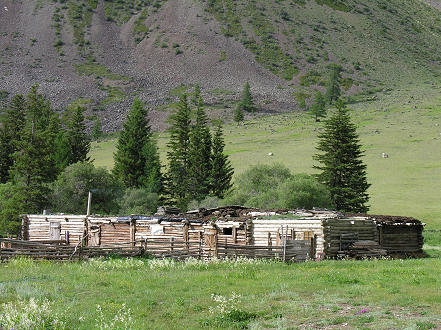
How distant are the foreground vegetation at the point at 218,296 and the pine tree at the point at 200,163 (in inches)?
1770

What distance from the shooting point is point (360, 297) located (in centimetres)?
1541

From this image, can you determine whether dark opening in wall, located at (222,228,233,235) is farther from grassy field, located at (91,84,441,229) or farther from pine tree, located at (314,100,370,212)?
pine tree, located at (314,100,370,212)

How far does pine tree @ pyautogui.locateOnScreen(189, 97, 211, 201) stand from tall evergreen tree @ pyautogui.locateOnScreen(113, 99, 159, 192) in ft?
15.4

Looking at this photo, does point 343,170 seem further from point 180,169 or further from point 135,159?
point 135,159

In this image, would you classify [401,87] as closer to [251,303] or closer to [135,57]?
→ [135,57]

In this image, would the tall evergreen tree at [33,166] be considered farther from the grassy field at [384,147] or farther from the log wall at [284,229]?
the grassy field at [384,147]

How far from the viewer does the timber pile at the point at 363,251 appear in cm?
3110

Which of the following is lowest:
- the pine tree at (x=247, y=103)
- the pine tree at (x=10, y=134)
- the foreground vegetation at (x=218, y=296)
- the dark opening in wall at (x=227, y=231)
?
the foreground vegetation at (x=218, y=296)

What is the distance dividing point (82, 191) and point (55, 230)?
19.7 metres

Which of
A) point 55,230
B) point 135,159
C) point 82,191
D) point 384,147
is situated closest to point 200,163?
point 135,159

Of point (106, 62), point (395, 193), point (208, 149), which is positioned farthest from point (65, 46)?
point (395, 193)

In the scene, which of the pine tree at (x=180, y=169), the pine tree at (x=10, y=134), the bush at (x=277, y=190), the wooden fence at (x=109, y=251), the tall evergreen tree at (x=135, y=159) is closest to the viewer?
the wooden fence at (x=109, y=251)

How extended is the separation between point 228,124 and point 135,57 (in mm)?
84386

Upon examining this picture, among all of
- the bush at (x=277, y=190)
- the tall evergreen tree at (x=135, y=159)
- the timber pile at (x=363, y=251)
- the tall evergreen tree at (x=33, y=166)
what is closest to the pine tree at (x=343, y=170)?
the bush at (x=277, y=190)
